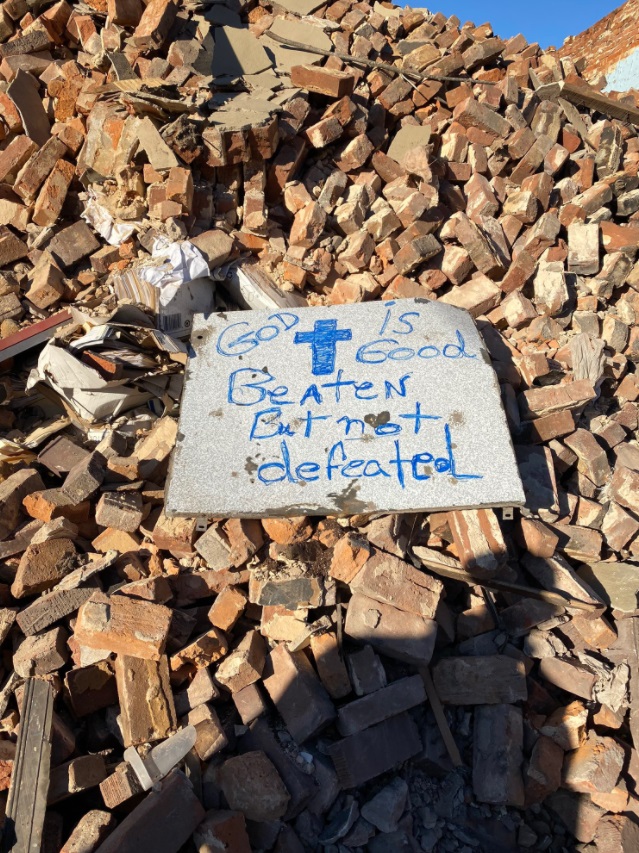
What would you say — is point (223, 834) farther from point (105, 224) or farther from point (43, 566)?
point (105, 224)

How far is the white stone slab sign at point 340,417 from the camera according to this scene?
2555 millimetres

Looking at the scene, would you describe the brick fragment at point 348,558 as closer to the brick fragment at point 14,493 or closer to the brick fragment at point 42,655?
the brick fragment at point 42,655

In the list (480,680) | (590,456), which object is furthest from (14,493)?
(590,456)

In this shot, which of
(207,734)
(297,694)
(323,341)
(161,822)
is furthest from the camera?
(323,341)

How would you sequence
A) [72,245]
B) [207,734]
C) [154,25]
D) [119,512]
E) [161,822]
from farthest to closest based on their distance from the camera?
[154,25]
[72,245]
[119,512]
[207,734]
[161,822]

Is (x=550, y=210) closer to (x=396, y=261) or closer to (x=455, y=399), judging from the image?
(x=396, y=261)

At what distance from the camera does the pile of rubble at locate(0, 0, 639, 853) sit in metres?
2.22

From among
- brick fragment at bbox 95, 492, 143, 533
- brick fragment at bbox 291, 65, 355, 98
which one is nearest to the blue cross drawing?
brick fragment at bbox 95, 492, 143, 533

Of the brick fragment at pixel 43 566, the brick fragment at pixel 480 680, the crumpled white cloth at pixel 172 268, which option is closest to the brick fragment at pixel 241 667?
the brick fragment at pixel 480 680

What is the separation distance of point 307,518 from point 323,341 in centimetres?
103

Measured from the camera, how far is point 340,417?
2.77m

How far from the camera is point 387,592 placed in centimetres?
245

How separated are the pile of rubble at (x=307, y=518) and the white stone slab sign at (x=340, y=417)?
0.17m

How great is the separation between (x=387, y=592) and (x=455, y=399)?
102 centimetres
